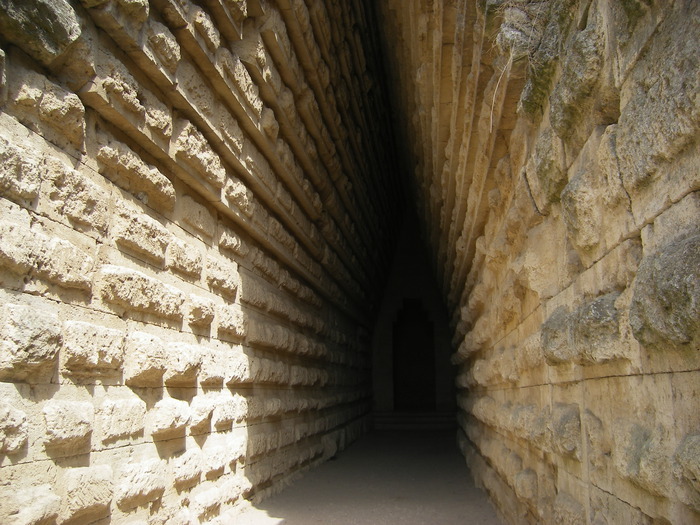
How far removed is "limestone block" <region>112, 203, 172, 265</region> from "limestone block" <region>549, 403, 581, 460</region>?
2.21 metres

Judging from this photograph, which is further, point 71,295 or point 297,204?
point 297,204

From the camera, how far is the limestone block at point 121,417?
274cm

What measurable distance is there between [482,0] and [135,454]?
295 cm

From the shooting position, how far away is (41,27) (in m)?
2.35

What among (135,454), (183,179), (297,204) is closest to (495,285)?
Answer: (297,204)

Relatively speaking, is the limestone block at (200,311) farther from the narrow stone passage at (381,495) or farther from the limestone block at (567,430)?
the limestone block at (567,430)

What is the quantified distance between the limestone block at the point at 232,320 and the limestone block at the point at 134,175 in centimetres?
91

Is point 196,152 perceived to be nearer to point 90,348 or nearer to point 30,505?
point 90,348

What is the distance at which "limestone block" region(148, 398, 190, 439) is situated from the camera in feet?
10.4

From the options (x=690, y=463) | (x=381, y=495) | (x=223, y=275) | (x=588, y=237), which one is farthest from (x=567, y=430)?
(x=381, y=495)

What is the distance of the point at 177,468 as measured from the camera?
341cm

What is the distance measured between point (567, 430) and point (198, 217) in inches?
98.7

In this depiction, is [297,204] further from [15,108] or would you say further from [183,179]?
[15,108]

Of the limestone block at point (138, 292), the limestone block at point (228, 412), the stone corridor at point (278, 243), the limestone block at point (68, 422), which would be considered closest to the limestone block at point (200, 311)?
the stone corridor at point (278, 243)
